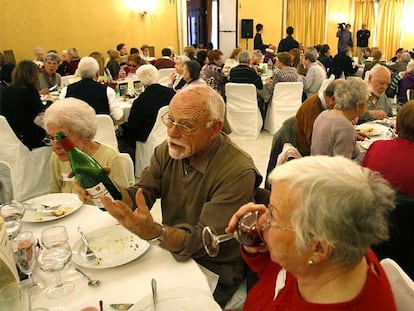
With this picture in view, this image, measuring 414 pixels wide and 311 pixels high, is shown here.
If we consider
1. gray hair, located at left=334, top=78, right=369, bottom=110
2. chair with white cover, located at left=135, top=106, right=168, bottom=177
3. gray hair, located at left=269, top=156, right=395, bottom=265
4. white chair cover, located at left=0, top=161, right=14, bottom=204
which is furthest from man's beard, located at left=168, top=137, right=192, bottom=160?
chair with white cover, located at left=135, top=106, right=168, bottom=177

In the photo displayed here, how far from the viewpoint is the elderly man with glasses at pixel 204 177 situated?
170 centimetres

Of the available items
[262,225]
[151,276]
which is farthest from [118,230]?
[262,225]

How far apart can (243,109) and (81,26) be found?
5.19 m

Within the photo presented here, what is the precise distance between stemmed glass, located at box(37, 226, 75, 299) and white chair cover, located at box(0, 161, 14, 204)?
101 centimetres

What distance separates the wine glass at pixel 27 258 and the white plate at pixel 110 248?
0.16m

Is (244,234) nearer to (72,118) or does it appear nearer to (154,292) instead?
(154,292)

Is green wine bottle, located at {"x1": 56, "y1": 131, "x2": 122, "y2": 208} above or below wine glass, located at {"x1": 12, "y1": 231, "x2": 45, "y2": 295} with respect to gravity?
above

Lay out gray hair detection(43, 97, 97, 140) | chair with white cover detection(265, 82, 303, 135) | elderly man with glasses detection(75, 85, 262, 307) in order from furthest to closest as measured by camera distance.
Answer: chair with white cover detection(265, 82, 303, 135) → gray hair detection(43, 97, 97, 140) → elderly man with glasses detection(75, 85, 262, 307)

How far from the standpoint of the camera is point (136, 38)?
34.2ft

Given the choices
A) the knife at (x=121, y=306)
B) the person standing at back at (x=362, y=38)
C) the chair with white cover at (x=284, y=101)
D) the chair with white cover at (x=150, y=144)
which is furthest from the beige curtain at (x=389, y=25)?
the knife at (x=121, y=306)

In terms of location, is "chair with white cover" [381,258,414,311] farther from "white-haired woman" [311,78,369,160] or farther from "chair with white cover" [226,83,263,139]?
"chair with white cover" [226,83,263,139]

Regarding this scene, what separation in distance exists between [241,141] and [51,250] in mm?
4849

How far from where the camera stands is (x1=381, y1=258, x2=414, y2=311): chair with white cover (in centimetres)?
111

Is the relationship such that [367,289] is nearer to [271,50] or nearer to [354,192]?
[354,192]
